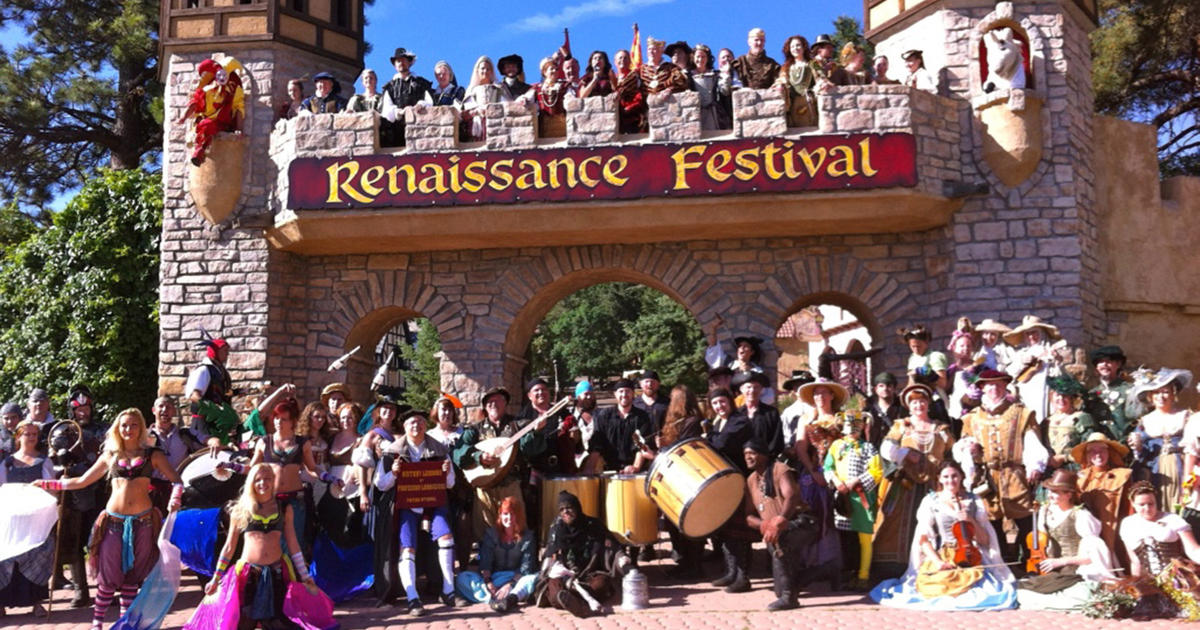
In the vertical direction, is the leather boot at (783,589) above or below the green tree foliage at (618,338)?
below

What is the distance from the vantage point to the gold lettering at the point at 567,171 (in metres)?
11.2

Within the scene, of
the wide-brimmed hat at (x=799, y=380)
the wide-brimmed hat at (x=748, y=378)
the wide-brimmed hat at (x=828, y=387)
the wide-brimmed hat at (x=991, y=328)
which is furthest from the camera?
the wide-brimmed hat at (x=991, y=328)

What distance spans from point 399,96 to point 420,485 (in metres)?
5.73

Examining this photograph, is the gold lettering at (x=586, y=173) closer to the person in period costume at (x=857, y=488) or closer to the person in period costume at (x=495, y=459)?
the person in period costume at (x=495, y=459)

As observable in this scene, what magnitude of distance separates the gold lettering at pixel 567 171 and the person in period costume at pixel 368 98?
2201 millimetres

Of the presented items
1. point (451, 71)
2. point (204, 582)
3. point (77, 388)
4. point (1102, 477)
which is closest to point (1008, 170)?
point (1102, 477)

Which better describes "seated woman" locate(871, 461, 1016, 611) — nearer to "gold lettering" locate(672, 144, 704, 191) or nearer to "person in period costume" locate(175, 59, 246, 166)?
"gold lettering" locate(672, 144, 704, 191)

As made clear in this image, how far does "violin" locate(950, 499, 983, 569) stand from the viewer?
24.1 feet

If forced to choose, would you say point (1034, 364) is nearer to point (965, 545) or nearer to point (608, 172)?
point (965, 545)

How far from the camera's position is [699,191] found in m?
11.0

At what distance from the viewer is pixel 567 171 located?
11.2 meters

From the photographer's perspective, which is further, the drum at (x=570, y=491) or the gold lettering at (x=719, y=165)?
the gold lettering at (x=719, y=165)

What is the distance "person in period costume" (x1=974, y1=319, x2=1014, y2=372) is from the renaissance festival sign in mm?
1710

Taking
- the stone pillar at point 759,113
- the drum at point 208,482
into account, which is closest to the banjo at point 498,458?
the drum at point 208,482
